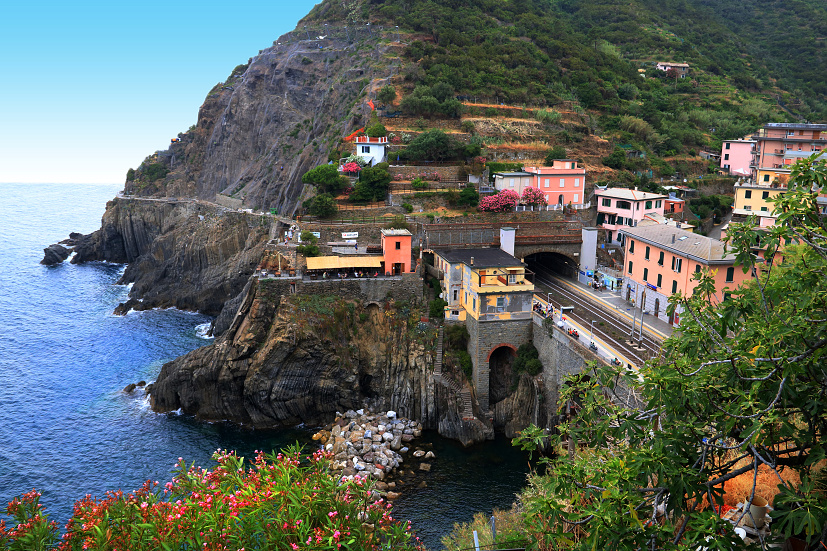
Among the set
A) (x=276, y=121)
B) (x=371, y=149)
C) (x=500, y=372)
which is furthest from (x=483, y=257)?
(x=276, y=121)

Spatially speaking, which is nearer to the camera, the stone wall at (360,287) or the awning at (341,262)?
the stone wall at (360,287)

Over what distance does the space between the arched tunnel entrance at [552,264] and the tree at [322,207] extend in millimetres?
19668

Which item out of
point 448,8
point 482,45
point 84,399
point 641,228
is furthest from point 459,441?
point 448,8

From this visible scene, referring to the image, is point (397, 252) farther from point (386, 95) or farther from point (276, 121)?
point (276, 121)

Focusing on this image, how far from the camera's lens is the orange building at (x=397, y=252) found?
4753 cm

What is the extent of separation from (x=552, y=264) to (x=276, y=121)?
6368 cm

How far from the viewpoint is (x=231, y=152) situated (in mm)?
108500

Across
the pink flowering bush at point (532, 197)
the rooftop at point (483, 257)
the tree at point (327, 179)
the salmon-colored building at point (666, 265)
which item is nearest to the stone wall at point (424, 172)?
the tree at point (327, 179)

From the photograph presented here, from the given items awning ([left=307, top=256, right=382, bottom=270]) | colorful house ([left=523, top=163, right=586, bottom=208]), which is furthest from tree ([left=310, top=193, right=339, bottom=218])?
colorful house ([left=523, top=163, right=586, bottom=208])

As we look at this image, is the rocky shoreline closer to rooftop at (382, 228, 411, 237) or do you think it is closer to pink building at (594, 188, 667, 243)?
rooftop at (382, 228, 411, 237)

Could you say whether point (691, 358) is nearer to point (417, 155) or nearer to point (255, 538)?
point (255, 538)

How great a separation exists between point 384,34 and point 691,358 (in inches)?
3451

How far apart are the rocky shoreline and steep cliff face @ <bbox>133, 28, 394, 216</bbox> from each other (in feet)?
129

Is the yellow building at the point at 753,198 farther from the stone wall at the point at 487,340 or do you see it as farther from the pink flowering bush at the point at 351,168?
the pink flowering bush at the point at 351,168
